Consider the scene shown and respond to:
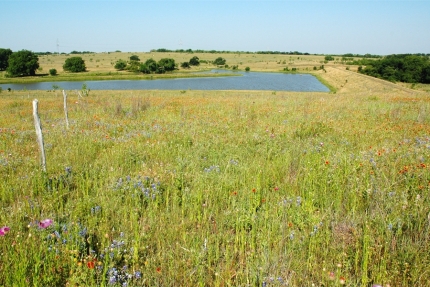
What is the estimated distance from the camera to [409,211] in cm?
392

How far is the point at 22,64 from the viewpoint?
8925 centimetres

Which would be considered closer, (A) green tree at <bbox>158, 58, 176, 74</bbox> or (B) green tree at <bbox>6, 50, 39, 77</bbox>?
(B) green tree at <bbox>6, 50, 39, 77</bbox>

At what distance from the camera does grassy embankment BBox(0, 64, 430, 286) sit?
10.2 feet

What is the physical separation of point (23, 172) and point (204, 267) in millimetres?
4555

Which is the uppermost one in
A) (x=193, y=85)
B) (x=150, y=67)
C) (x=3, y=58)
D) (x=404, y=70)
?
(x=3, y=58)

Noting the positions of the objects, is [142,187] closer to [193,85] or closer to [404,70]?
[193,85]

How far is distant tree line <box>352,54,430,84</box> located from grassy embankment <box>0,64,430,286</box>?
65402 mm

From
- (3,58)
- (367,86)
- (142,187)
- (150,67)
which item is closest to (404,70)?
(367,86)

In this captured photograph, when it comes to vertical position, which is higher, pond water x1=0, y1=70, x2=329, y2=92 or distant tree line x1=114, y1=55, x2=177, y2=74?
distant tree line x1=114, y1=55, x2=177, y2=74

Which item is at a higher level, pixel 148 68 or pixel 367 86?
pixel 148 68

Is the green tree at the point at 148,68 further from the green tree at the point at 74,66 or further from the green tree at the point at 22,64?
the green tree at the point at 22,64

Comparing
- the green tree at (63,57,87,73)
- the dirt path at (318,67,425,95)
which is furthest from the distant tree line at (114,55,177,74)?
the dirt path at (318,67,425,95)

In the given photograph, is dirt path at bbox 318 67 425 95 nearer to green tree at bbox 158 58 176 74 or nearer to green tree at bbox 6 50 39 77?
green tree at bbox 158 58 176 74

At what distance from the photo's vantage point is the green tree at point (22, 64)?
88.4 m
